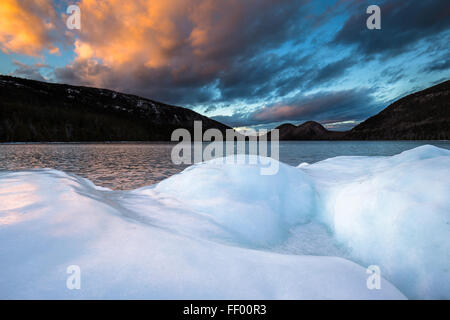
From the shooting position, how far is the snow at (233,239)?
200 cm

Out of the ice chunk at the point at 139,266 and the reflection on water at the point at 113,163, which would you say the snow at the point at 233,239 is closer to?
the ice chunk at the point at 139,266

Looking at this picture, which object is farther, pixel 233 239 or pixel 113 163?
pixel 113 163

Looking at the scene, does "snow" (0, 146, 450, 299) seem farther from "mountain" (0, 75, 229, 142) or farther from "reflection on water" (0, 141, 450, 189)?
"mountain" (0, 75, 229, 142)

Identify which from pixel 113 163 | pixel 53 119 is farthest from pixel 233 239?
pixel 53 119

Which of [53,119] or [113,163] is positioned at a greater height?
[53,119]

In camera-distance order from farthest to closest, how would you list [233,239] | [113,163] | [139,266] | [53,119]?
[53,119]
[113,163]
[233,239]
[139,266]

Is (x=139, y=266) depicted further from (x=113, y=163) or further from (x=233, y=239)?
(x=113, y=163)

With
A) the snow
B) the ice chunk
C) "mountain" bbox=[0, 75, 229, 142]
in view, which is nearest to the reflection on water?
the snow

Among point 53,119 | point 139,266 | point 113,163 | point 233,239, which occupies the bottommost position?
point 233,239

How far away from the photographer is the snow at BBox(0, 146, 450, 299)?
78.6 inches

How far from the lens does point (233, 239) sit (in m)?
3.67

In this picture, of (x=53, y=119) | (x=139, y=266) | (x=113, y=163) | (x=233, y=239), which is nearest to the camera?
(x=139, y=266)
